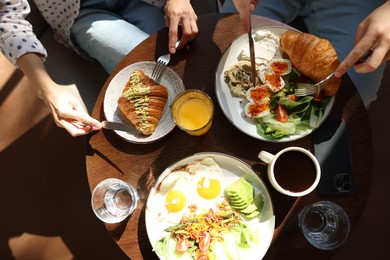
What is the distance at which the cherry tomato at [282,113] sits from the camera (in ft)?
4.49

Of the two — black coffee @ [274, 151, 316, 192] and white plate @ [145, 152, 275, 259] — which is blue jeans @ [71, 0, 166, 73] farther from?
black coffee @ [274, 151, 316, 192]

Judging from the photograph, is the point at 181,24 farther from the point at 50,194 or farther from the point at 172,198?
the point at 50,194

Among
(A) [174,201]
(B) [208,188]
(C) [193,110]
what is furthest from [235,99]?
(A) [174,201]

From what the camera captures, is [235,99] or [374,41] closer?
[374,41]

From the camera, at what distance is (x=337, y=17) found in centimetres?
170

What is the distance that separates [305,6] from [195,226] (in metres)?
1.26

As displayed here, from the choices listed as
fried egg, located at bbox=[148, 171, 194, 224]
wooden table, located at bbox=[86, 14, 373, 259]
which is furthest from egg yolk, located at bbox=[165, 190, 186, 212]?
wooden table, located at bbox=[86, 14, 373, 259]

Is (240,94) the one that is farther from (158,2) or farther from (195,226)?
(158,2)

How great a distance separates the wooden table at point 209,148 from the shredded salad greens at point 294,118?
51mm

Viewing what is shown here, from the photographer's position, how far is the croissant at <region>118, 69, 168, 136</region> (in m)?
1.42

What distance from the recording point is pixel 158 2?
1.81 m

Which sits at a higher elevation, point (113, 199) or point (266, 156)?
point (266, 156)

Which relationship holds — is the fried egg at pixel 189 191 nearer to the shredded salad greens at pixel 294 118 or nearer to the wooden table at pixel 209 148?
the wooden table at pixel 209 148

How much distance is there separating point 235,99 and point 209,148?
9.1 inches
